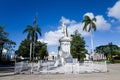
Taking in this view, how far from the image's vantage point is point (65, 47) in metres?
29.7

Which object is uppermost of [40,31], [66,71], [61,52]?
[40,31]

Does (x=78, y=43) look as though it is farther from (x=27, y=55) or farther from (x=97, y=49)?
(x=97, y=49)

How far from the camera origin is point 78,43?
5406 cm

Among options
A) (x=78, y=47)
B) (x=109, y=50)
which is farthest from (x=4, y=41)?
(x=109, y=50)

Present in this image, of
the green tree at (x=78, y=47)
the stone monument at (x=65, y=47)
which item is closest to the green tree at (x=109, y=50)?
the green tree at (x=78, y=47)

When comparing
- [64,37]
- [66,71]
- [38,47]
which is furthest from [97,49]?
[66,71]

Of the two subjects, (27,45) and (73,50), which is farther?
(27,45)

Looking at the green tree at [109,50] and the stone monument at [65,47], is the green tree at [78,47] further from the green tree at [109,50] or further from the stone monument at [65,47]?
the green tree at [109,50]

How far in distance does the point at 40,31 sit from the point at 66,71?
40.5 meters

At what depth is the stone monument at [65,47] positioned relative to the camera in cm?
2841

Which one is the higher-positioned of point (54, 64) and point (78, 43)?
point (78, 43)

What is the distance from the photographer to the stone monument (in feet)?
93.2

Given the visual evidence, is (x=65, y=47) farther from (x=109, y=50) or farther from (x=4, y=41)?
(x=109, y=50)

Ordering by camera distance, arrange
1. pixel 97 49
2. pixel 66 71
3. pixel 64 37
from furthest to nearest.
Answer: pixel 97 49 → pixel 64 37 → pixel 66 71
